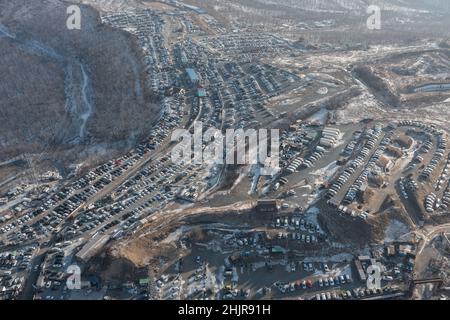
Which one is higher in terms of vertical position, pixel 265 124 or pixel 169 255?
pixel 265 124

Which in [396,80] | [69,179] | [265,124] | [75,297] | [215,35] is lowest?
[75,297]

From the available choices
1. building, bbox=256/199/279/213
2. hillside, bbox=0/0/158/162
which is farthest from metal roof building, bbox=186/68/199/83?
building, bbox=256/199/279/213

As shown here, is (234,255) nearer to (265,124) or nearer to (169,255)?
(169,255)

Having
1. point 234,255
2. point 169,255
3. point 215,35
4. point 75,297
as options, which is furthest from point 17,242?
point 215,35

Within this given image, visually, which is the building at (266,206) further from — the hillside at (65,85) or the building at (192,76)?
the building at (192,76)

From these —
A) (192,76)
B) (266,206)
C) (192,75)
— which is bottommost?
(266,206)

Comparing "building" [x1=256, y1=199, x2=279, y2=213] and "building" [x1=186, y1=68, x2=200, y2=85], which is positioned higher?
"building" [x1=186, y1=68, x2=200, y2=85]

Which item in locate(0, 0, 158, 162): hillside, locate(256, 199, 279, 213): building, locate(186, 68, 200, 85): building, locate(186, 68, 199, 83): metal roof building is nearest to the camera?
locate(256, 199, 279, 213): building

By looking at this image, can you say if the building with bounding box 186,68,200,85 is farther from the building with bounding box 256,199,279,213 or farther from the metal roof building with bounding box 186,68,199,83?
the building with bounding box 256,199,279,213

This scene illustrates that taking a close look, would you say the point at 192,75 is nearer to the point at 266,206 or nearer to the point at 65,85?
the point at 65,85

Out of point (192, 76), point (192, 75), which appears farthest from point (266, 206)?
point (192, 75)

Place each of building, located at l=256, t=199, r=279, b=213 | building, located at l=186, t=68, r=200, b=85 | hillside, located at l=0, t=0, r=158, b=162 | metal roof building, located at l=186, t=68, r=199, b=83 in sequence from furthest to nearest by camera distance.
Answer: metal roof building, located at l=186, t=68, r=199, b=83 → building, located at l=186, t=68, r=200, b=85 → hillside, located at l=0, t=0, r=158, b=162 → building, located at l=256, t=199, r=279, b=213
